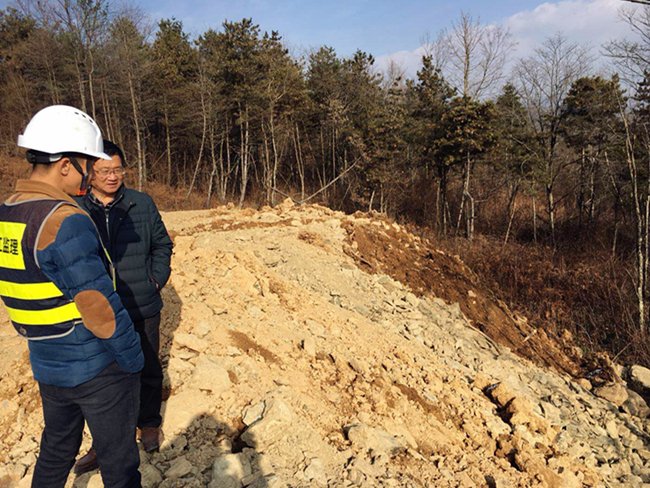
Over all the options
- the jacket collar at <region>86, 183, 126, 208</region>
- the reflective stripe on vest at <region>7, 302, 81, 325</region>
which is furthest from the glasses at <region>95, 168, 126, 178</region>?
the reflective stripe on vest at <region>7, 302, 81, 325</region>

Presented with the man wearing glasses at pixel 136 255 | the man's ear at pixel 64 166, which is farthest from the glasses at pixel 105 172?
the man's ear at pixel 64 166

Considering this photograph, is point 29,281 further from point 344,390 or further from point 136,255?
point 344,390

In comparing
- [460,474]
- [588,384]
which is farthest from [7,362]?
[588,384]

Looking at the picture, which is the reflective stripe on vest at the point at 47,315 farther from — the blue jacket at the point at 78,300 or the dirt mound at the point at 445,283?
the dirt mound at the point at 445,283

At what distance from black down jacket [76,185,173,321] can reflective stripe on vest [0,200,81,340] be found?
0.70 meters

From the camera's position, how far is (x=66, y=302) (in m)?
1.49

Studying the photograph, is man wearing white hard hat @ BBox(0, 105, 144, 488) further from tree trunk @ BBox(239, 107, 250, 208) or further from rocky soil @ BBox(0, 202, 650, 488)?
tree trunk @ BBox(239, 107, 250, 208)

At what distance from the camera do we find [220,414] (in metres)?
2.88

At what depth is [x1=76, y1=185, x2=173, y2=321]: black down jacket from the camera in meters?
2.24

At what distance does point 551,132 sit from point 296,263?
570 inches

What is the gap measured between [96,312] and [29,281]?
0.86ft

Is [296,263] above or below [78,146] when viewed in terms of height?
below

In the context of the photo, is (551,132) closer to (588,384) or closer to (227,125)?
(588,384)

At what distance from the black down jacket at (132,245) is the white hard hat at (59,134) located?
0.72 meters
